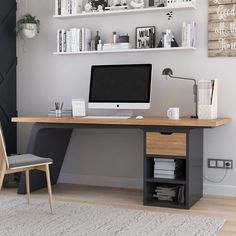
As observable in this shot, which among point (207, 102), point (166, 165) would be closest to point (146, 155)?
point (166, 165)

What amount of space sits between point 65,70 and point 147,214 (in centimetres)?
191

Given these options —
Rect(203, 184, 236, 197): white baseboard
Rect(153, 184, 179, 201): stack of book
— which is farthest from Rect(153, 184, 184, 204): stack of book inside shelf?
Rect(203, 184, 236, 197): white baseboard

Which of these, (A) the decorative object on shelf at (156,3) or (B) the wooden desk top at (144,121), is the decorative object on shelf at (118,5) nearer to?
(A) the decorative object on shelf at (156,3)

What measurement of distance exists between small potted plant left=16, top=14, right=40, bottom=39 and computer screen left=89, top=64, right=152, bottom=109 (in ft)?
2.56

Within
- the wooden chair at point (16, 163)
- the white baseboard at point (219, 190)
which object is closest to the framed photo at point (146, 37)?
the white baseboard at point (219, 190)

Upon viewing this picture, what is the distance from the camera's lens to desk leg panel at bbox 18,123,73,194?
416 centimetres

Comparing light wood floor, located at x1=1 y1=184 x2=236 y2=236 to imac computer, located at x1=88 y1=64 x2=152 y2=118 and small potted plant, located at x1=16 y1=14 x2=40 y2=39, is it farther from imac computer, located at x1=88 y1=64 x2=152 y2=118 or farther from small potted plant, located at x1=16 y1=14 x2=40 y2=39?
small potted plant, located at x1=16 y1=14 x2=40 y2=39

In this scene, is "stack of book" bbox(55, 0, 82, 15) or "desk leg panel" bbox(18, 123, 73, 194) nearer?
"desk leg panel" bbox(18, 123, 73, 194)

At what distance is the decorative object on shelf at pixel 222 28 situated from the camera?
4.11 metres

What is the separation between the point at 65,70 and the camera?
4773 mm


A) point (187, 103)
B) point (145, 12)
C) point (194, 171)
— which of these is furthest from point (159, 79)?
point (194, 171)

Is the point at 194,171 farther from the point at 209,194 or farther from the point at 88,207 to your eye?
the point at 88,207

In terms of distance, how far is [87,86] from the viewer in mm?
4672

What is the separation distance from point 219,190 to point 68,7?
225cm
